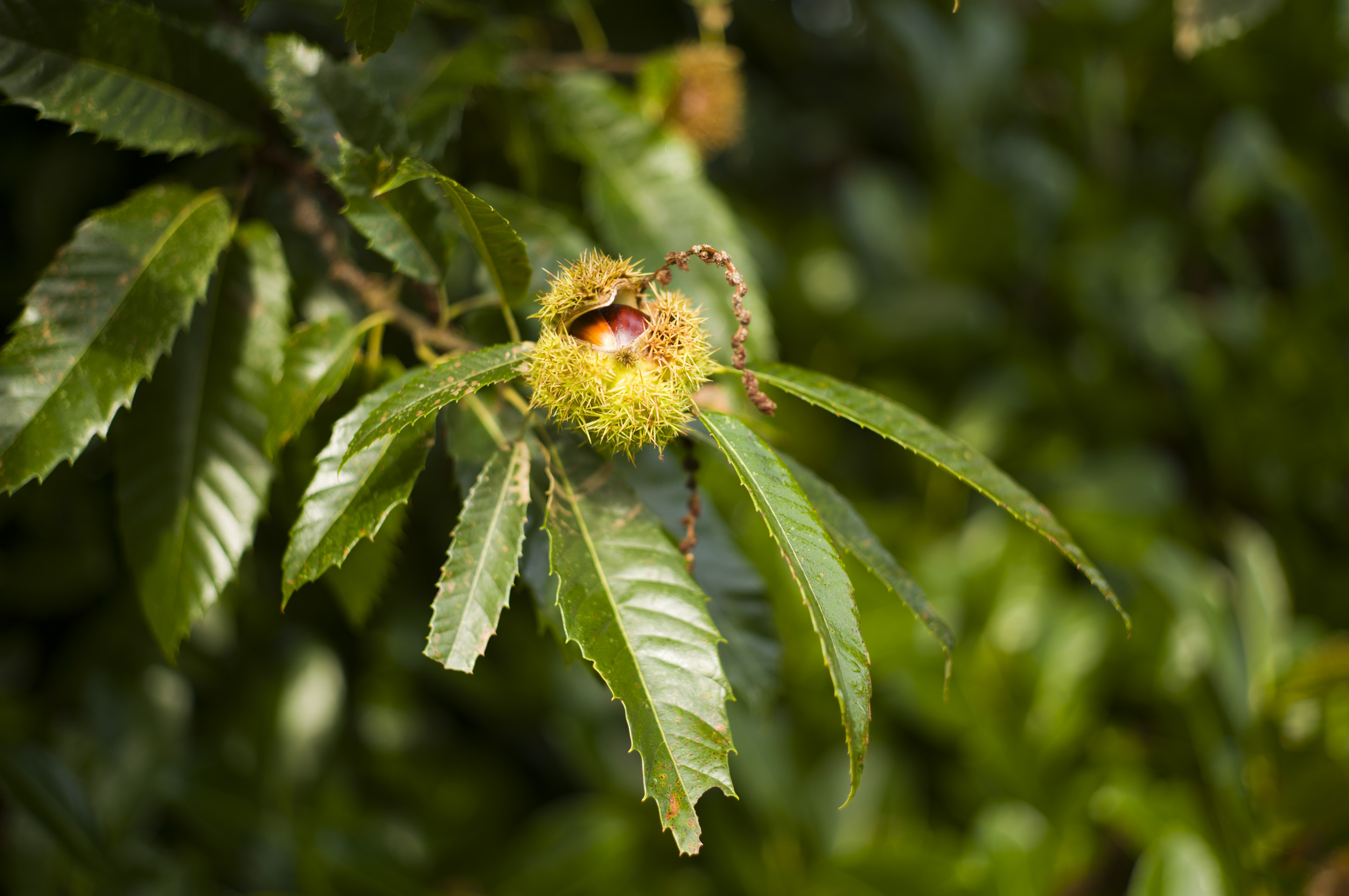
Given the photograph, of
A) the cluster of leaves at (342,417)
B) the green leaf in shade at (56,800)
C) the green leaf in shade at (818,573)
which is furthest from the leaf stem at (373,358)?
the green leaf in shade at (56,800)

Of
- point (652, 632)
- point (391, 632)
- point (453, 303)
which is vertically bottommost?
point (652, 632)

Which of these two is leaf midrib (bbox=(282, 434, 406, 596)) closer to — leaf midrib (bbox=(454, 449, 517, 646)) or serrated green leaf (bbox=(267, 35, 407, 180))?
leaf midrib (bbox=(454, 449, 517, 646))

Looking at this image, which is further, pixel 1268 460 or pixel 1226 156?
pixel 1226 156

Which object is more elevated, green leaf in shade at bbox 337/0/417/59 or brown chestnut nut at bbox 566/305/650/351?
green leaf in shade at bbox 337/0/417/59

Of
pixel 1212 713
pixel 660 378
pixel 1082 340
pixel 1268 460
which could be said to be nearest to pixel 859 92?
pixel 1082 340

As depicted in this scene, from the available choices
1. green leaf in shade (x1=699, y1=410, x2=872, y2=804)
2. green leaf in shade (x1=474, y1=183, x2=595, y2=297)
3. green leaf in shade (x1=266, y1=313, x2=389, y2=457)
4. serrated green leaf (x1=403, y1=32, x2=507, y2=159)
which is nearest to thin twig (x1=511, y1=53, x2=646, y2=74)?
serrated green leaf (x1=403, y1=32, x2=507, y2=159)

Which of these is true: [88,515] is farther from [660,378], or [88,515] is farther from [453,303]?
[660,378]
